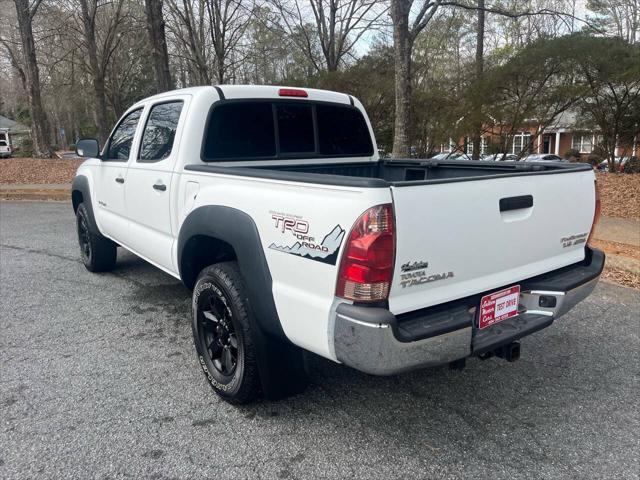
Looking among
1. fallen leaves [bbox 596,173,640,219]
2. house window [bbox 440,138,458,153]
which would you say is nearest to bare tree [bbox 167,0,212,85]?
house window [bbox 440,138,458,153]

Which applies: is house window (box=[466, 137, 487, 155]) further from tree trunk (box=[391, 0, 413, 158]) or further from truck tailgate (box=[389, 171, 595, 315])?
truck tailgate (box=[389, 171, 595, 315])

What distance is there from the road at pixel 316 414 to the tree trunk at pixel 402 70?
7.24 m

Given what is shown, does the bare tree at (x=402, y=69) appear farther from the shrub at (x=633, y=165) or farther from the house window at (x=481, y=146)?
the shrub at (x=633, y=165)

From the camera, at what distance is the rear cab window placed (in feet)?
12.3

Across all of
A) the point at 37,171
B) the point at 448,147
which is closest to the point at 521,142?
the point at 448,147

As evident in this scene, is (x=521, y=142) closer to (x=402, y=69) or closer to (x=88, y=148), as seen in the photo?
(x=402, y=69)

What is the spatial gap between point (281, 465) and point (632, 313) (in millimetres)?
3693

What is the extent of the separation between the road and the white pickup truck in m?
0.32

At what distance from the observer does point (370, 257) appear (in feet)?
7.05

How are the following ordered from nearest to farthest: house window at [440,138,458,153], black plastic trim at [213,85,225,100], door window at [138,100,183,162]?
black plastic trim at [213,85,225,100], door window at [138,100,183,162], house window at [440,138,458,153]

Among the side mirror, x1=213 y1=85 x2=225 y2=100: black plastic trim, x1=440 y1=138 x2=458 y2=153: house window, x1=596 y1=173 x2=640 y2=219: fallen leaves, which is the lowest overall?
x1=596 y1=173 x2=640 y2=219: fallen leaves

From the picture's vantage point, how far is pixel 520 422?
2883mm

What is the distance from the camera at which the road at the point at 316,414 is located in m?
2.52

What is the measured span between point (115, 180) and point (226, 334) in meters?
2.45
